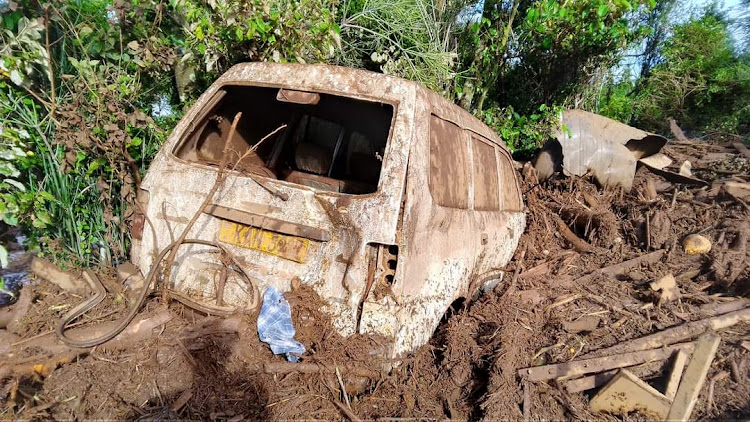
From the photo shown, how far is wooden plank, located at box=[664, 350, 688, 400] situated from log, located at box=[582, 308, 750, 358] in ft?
0.69

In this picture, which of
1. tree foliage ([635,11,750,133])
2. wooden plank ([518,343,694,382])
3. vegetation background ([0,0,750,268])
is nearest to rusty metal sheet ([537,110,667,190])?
vegetation background ([0,0,750,268])

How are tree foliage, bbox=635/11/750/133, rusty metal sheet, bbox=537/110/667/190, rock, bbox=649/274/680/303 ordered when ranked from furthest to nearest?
tree foliage, bbox=635/11/750/133 < rusty metal sheet, bbox=537/110/667/190 < rock, bbox=649/274/680/303

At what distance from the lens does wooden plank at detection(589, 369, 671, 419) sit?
2.26m

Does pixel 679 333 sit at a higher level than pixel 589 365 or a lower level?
higher

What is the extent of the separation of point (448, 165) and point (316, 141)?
1.75 meters

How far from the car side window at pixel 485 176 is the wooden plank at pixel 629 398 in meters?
1.42

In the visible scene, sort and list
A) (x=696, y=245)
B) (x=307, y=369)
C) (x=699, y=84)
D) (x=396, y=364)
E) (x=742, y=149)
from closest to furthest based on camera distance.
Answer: (x=307, y=369) < (x=396, y=364) < (x=696, y=245) < (x=742, y=149) < (x=699, y=84)

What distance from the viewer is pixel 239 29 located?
409 cm

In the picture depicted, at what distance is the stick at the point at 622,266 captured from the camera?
403 cm

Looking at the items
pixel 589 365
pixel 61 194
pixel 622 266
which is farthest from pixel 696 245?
pixel 61 194

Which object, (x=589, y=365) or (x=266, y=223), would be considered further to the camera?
(x=589, y=365)

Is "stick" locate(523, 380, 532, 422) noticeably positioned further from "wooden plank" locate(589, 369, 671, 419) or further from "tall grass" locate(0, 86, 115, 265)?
"tall grass" locate(0, 86, 115, 265)

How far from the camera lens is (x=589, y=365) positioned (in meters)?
2.54

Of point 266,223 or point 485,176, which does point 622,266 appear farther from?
point 266,223
